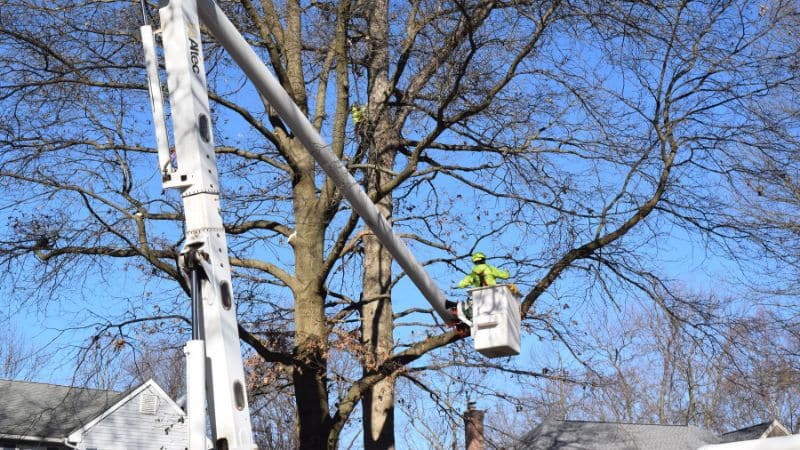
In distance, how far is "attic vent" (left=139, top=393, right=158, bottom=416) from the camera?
28.8 meters

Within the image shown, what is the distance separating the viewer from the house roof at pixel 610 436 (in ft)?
71.9

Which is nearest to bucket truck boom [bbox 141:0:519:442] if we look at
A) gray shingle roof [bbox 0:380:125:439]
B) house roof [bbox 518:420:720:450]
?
house roof [bbox 518:420:720:450]

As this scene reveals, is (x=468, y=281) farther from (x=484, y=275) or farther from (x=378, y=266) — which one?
(x=378, y=266)

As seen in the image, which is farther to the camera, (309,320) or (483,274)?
(309,320)

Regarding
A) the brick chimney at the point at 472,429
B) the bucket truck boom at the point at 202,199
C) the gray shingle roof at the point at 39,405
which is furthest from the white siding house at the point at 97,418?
the bucket truck boom at the point at 202,199

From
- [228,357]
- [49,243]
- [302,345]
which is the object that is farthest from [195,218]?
[49,243]

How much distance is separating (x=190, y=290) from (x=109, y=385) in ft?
19.1

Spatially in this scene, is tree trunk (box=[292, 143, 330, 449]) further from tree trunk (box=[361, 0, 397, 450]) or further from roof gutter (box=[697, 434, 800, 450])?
roof gutter (box=[697, 434, 800, 450])

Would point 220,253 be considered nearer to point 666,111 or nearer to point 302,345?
point 302,345

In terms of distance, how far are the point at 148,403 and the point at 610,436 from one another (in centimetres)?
1480

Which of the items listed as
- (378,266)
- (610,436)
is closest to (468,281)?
Answer: (378,266)

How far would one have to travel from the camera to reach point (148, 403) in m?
29.0

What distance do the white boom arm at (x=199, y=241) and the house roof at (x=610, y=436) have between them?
16727 millimetres

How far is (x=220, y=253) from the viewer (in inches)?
229
